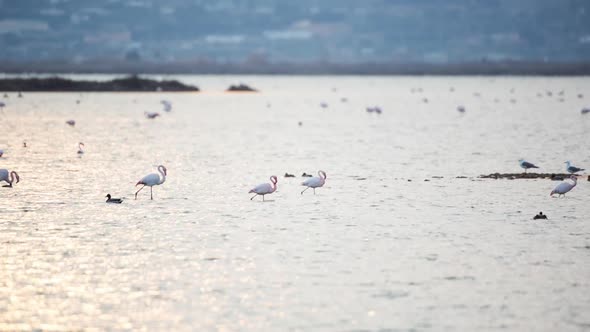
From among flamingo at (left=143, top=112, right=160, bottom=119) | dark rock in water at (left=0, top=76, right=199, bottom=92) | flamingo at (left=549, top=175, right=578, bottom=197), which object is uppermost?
dark rock in water at (left=0, top=76, right=199, bottom=92)

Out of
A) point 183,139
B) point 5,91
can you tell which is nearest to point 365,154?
point 183,139

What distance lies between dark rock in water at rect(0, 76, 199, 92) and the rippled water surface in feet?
188

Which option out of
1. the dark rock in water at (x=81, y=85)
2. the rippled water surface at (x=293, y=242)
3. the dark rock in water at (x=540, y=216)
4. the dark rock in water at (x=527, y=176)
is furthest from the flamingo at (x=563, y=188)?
the dark rock in water at (x=81, y=85)

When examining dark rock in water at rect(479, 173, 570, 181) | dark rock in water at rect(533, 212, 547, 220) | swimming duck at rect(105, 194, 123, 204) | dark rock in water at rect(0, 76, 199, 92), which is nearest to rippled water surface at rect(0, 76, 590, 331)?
dark rock in water at rect(533, 212, 547, 220)

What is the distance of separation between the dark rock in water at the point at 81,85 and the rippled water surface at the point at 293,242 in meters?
57.3

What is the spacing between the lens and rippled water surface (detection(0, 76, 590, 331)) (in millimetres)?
16250

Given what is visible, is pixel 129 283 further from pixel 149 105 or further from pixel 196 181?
pixel 149 105

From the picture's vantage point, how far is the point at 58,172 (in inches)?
1367

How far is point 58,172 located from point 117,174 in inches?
77.3

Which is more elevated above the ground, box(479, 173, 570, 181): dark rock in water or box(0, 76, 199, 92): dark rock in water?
box(0, 76, 199, 92): dark rock in water

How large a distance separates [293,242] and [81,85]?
282 ft

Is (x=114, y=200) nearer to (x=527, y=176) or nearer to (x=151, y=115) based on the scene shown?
(x=527, y=176)

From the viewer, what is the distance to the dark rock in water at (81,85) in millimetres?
103000

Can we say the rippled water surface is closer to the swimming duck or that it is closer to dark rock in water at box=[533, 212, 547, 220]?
dark rock in water at box=[533, 212, 547, 220]
